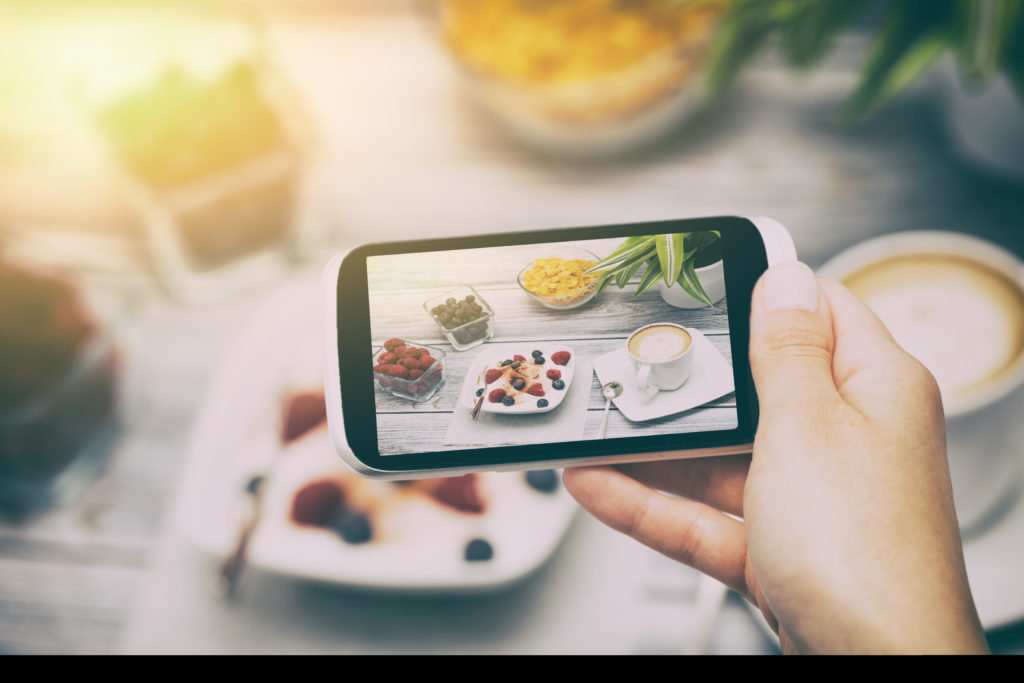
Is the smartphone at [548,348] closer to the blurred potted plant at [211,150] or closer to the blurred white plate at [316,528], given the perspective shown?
the blurred white plate at [316,528]

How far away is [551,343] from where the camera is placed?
399 millimetres

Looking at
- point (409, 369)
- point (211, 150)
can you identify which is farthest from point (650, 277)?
point (211, 150)

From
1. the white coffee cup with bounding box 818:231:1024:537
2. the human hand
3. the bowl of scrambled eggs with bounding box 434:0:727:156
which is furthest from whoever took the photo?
the bowl of scrambled eggs with bounding box 434:0:727:156

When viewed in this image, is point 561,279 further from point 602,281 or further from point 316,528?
point 316,528

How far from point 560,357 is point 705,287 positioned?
89 millimetres

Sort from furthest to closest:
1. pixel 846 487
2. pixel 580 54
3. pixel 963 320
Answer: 1. pixel 580 54
2. pixel 963 320
3. pixel 846 487

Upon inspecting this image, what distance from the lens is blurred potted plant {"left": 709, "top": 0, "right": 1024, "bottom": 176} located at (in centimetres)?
52

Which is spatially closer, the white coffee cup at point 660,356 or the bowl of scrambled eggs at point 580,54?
the white coffee cup at point 660,356

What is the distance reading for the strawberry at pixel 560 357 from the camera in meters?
0.40

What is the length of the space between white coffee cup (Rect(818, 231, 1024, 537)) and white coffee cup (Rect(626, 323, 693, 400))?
18 centimetres

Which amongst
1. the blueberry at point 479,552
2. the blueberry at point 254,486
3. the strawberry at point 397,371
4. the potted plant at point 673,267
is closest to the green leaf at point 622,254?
the potted plant at point 673,267

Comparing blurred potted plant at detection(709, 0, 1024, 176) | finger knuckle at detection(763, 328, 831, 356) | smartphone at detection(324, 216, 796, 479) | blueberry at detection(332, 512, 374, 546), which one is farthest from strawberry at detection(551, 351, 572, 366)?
blurred potted plant at detection(709, 0, 1024, 176)

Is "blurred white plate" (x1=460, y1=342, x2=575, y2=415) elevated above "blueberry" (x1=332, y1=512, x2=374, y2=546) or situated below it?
above

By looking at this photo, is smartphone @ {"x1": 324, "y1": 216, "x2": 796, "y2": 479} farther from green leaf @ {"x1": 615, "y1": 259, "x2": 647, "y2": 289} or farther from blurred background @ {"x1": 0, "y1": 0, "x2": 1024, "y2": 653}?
blurred background @ {"x1": 0, "y1": 0, "x2": 1024, "y2": 653}
